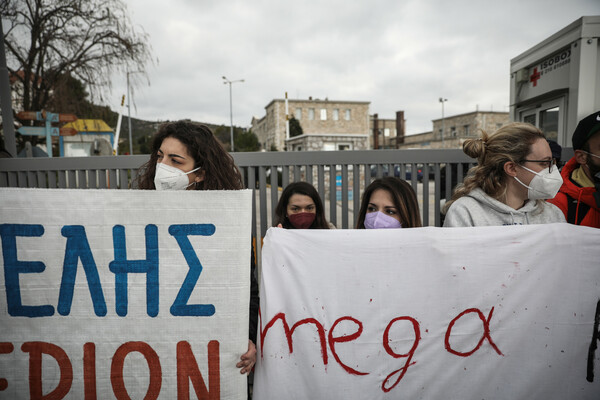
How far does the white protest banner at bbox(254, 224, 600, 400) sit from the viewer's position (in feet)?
4.74

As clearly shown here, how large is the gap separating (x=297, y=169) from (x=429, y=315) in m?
1.60

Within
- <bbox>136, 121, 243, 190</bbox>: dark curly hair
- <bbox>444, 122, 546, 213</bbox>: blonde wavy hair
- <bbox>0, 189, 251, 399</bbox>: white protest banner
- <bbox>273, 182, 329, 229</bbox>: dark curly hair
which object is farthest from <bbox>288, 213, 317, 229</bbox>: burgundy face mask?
<bbox>0, 189, 251, 399</bbox>: white protest banner

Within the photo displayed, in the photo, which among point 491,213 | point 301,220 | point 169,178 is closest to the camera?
point 169,178

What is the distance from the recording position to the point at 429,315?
148 centimetres

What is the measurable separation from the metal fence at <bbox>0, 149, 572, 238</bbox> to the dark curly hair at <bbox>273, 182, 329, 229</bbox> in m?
0.11

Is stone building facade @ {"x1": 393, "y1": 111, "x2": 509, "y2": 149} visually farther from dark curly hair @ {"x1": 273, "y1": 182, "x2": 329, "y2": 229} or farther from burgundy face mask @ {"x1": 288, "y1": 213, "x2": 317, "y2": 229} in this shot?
burgundy face mask @ {"x1": 288, "y1": 213, "x2": 317, "y2": 229}

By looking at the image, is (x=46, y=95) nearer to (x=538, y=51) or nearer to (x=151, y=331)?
(x=151, y=331)

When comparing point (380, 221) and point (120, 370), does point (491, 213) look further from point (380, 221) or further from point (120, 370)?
point (120, 370)

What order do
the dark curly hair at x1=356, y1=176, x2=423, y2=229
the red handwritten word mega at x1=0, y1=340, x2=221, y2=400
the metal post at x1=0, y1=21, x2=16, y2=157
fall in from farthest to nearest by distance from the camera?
1. the metal post at x1=0, y1=21, x2=16, y2=157
2. the dark curly hair at x1=356, y1=176, x2=423, y2=229
3. the red handwritten word mega at x1=0, y1=340, x2=221, y2=400

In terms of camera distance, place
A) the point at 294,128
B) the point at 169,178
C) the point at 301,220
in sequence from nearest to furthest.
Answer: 1. the point at 169,178
2. the point at 301,220
3. the point at 294,128

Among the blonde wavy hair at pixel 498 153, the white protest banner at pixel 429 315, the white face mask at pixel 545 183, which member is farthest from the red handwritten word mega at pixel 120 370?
the white face mask at pixel 545 183

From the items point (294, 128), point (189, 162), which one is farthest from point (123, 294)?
point (294, 128)

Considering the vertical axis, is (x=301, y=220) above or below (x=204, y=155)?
below

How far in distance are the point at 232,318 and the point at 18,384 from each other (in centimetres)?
87
